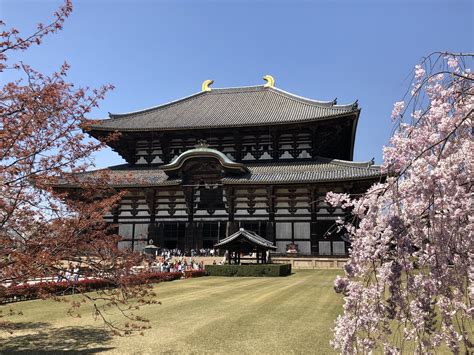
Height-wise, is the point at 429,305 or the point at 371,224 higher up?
the point at 371,224

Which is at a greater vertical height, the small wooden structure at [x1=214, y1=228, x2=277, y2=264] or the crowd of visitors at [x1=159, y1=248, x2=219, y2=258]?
the small wooden structure at [x1=214, y1=228, x2=277, y2=264]

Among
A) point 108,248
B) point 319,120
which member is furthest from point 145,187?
point 108,248

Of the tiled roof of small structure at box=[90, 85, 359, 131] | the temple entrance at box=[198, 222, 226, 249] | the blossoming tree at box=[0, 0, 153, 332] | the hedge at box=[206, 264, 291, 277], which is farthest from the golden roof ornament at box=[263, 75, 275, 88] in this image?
the blossoming tree at box=[0, 0, 153, 332]

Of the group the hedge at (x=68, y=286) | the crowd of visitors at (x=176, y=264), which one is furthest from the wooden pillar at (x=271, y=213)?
the hedge at (x=68, y=286)

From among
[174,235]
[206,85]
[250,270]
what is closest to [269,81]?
[206,85]

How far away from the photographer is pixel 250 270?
24203 mm

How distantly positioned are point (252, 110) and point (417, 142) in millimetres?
34645

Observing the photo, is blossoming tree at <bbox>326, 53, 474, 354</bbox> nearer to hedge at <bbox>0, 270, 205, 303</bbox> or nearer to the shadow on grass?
hedge at <bbox>0, 270, 205, 303</bbox>

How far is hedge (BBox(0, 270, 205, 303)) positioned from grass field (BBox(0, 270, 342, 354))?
80cm

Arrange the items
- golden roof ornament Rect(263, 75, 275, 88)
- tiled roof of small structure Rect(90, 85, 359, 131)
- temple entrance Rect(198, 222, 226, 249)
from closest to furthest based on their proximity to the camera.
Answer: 1. temple entrance Rect(198, 222, 226, 249)
2. tiled roof of small structure Rect(90, 85, 359, 131)
3. golden roof ornament Rect(263, 75, 275, 88)

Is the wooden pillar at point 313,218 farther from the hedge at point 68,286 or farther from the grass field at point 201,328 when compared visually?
the grass field at point 201,328

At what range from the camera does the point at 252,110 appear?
38.8 meters

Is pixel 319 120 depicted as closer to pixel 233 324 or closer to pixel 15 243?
pixel 233 324

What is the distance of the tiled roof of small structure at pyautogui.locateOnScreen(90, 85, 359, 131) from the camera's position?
34.7 meters
